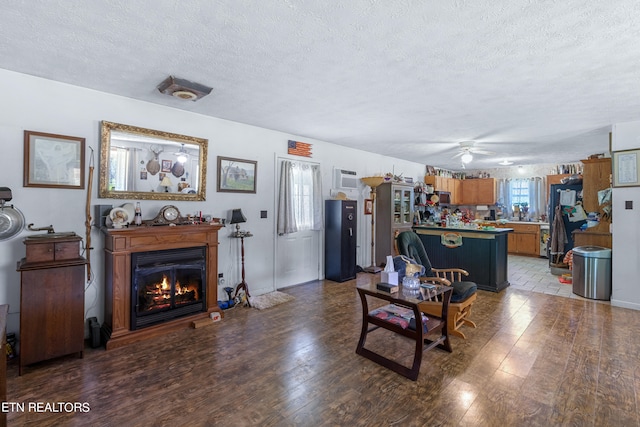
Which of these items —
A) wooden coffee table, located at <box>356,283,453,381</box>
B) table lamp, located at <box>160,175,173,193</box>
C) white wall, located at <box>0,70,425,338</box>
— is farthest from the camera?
table lamp, located at <box>160,175,173,193</box>

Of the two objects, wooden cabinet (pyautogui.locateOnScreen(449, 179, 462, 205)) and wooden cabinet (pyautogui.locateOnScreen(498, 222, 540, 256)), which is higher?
wooden cabinet (pyautogui.locateOnScreen(449, 179, 462, 205))

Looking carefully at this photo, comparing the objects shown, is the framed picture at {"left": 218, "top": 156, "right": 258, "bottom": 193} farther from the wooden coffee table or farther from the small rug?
the wooden coffee table

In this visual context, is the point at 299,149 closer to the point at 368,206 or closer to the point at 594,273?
the point at 368,206

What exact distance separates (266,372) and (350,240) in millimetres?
3157

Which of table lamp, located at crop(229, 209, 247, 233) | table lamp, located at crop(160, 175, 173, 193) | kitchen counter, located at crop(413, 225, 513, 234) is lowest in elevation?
kitchen counter, located at crop(413, 225, 513, 234)

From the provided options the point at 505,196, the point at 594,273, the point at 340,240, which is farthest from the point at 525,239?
the point at 340,240

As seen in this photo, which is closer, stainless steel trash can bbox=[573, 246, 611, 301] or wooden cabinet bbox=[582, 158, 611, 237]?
stainless steel trash can bbox=[573, 246, 611, 301]

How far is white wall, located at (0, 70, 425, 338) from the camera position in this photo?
8.77 feet

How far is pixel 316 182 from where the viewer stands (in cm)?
521

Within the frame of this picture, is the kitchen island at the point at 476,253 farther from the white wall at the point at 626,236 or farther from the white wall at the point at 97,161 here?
the white wall at the point at 97,161

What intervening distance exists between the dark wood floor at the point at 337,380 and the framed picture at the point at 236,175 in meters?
1.74

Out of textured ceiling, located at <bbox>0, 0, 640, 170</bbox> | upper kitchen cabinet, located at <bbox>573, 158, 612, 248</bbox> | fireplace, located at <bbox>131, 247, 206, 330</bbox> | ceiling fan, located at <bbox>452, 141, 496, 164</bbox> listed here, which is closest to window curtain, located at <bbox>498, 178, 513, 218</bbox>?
ceiling fan, located at <bbox>452, 141, 496, 164</bbox>

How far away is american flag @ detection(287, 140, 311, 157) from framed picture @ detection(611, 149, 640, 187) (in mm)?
4247

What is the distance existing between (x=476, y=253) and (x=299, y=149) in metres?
3.34
